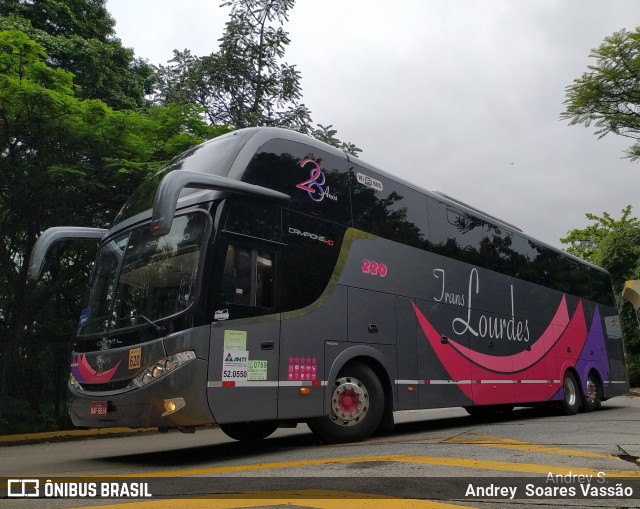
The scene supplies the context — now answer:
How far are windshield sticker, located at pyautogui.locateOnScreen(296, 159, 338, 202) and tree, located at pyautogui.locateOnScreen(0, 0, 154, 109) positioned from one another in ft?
33.5

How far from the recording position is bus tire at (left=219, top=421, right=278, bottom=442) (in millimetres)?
9133

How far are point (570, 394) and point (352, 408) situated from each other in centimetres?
817

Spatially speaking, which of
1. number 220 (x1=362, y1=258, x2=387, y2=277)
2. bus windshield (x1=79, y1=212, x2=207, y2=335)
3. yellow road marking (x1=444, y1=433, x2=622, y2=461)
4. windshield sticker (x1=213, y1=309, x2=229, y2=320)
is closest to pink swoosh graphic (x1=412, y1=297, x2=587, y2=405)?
number 220 (x1=362, y1=258, x2=387, y2=277)

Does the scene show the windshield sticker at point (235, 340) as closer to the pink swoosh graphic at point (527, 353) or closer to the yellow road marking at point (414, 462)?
the yellow road marking at point (414, 462)

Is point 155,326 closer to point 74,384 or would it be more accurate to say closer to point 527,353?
point 74,384

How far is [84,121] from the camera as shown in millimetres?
13594

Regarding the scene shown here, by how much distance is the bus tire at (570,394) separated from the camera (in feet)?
46.8

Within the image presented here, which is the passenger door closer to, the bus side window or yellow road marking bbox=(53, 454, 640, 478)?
the bus side window

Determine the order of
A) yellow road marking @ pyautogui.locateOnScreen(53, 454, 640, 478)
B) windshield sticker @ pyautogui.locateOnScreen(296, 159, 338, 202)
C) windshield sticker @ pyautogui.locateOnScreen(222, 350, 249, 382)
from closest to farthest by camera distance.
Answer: yellow road marking @ pyautogui.locateOnScreen(53, 454, 640, 478)
windshield sticker @ pyautogui.locateOnScreen(222, 350, 249, 382)
windshield sticker @ pyautogui.locateOnScreen(296, 159, 338, 202)

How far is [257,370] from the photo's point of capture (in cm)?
736

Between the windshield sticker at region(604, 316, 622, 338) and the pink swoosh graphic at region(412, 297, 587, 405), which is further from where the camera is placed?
the windshield sticker at region(604, 316, 622, 338)

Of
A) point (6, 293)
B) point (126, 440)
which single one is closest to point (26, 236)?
point (6, 293)

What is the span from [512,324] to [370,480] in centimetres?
807

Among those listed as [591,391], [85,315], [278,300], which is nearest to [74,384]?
[85,315]
